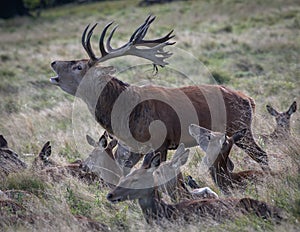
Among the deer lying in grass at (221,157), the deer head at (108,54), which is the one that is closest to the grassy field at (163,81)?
the deer lying in grass at (221,157)

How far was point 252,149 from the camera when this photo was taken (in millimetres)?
9492

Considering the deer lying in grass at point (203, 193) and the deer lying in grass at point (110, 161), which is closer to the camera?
the deer lying in grass at point (203, 193)

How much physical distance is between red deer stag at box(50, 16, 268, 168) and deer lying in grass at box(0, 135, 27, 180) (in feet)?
4.33

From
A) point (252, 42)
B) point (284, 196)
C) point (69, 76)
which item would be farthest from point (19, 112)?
point (252, 42)

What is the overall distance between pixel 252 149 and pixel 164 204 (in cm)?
292

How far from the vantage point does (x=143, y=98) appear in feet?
30.0

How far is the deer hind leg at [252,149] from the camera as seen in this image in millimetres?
9250

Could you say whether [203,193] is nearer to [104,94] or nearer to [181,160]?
[181,160]

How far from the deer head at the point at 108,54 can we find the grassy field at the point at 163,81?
5.01 ft

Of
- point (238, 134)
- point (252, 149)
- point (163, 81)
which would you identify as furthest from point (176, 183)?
point (163, 81)

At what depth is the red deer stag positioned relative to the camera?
29.7 ft

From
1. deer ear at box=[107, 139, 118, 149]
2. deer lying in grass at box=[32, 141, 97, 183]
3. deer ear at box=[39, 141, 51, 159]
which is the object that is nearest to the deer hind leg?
deer ear at box=[107, 139, 118, 149]

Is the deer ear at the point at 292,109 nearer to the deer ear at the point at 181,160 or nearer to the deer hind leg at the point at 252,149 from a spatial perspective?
the deer hind leg at the point at 252,149

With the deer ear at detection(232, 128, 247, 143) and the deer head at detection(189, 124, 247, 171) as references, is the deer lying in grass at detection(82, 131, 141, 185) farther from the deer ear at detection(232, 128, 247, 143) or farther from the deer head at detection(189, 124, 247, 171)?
the deer ear at detection(232, 128, 247, 143)
